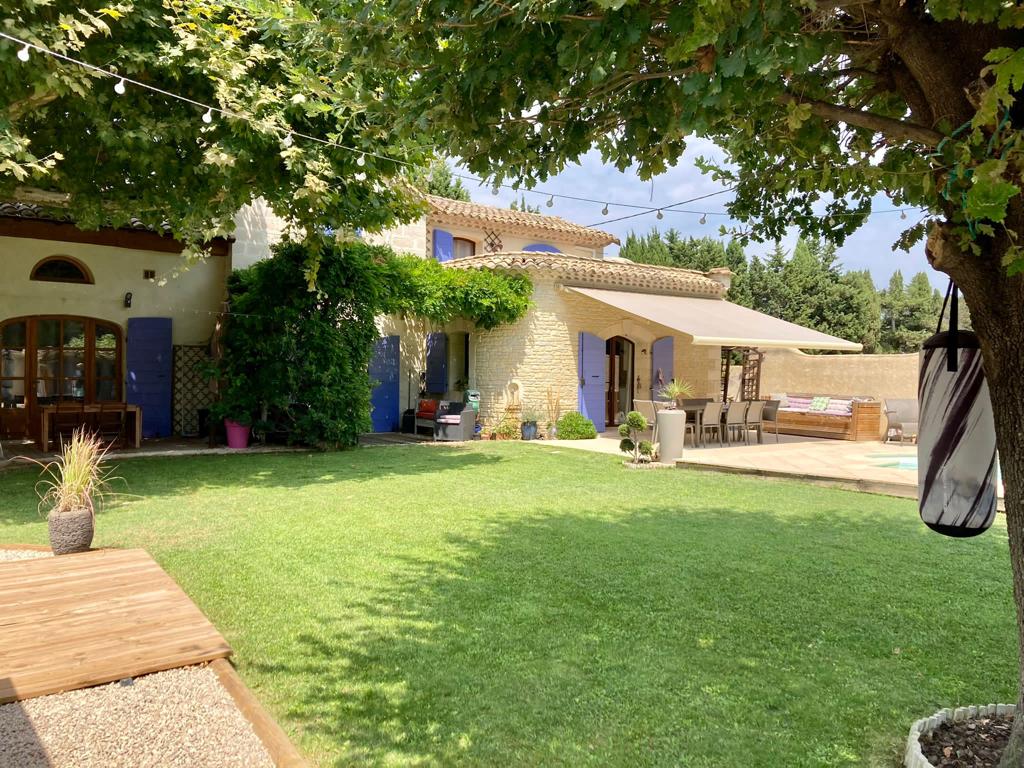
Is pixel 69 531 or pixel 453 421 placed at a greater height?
pixel 453 421

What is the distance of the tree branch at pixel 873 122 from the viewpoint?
272 cm

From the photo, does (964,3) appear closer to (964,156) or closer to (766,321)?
(964,156)

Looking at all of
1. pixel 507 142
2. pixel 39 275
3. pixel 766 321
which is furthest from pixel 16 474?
pixel 766 321

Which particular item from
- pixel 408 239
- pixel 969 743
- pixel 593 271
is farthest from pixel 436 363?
pixel 969 743

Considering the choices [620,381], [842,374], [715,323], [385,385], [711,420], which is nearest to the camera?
[711,420]

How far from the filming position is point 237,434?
46.4ft

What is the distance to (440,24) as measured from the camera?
305 cm

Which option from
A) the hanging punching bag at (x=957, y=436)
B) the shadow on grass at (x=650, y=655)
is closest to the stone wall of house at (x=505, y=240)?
the shadow on grass at (x=650, y=655)

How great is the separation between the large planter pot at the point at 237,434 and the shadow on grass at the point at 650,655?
357 inches

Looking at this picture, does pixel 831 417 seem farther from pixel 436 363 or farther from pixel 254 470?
pixel 254 470

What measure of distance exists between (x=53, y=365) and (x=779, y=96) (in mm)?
15642

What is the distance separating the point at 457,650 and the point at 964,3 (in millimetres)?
3892

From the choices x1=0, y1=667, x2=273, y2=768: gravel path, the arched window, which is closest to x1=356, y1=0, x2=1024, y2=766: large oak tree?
Result: x1=0, y1=667, x2=273, y2=768: gravel path

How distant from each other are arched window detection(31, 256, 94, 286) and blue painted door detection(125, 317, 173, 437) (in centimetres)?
126
